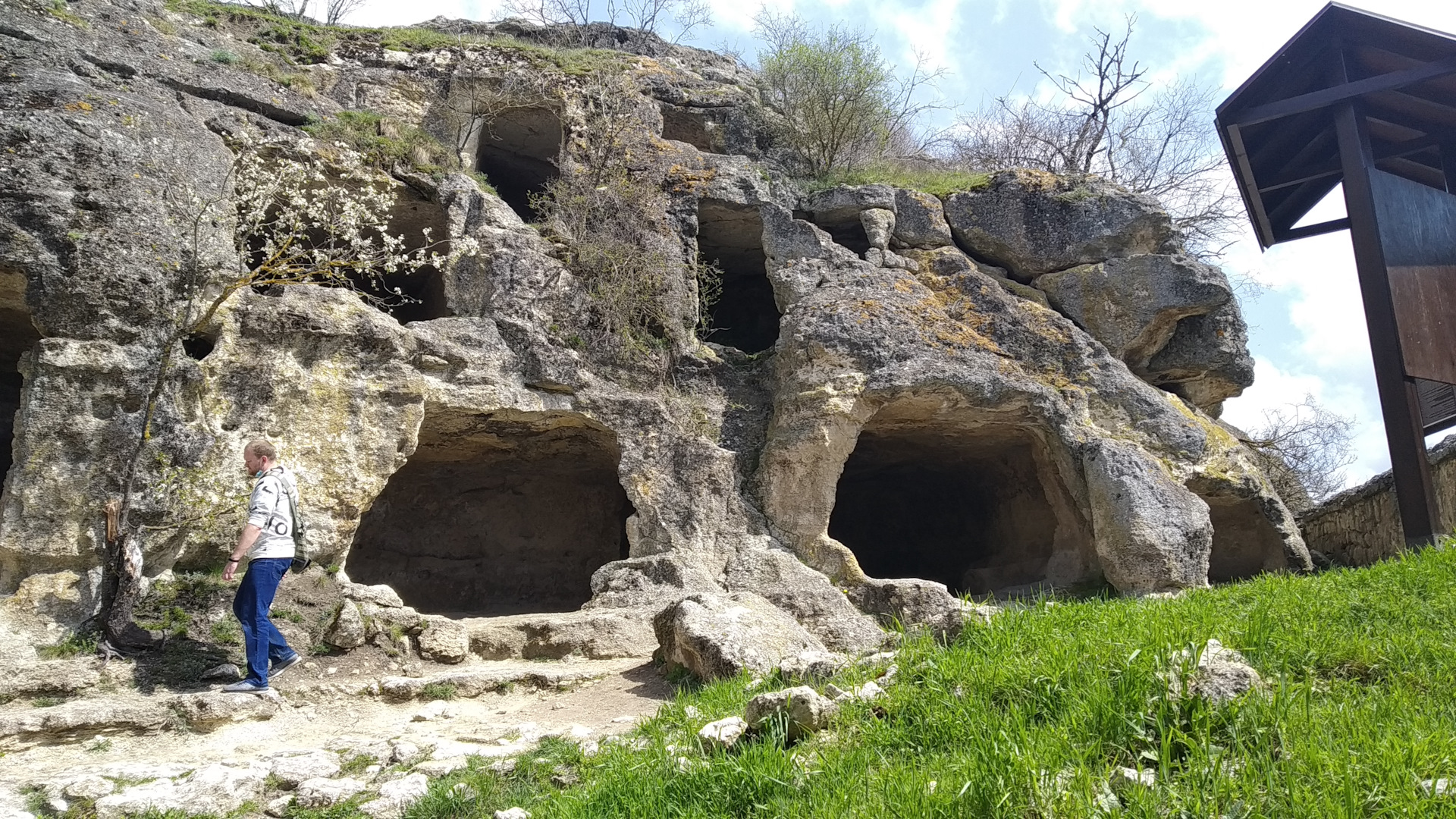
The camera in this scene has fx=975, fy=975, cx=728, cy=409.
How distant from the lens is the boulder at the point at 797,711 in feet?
11.5

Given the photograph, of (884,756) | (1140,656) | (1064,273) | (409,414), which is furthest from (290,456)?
(1064,273)

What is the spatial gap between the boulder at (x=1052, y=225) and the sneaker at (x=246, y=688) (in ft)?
26.6

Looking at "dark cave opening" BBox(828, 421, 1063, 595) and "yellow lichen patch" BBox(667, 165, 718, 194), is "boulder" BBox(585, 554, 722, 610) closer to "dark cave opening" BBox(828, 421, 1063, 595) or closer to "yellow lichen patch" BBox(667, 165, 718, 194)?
"dark cave opening" BBox(828, 421, 1063, 595)

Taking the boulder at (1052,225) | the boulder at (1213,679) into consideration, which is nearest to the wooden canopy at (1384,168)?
the boulder at (1052,225)

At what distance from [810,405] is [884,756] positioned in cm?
533

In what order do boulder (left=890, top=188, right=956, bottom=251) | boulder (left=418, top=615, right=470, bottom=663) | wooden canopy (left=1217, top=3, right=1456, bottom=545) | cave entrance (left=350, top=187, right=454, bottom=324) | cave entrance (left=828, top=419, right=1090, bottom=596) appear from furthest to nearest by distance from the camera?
boulder (left=890, top=188, right=956, bottom=251) → cave entrance (left=828, top=419, right=1090, bottom=596) → cave entrance (left=350, top=187, right=454, bottom=324) → boulder (left=418, top=615, right=470, bottom=663) → wooden canopy (left=1217, top=3, right=1456, bottom=545)

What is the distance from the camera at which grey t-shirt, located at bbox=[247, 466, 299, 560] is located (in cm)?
518

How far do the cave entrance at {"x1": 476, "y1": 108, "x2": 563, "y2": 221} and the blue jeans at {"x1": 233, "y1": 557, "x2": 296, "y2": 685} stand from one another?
5.99m

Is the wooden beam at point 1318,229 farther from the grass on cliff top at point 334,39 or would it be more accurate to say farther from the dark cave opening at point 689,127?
the grass on cliff top at point 334,39

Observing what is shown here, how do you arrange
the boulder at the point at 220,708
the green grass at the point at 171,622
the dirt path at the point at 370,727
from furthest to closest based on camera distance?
the green grass at the point at 171,622, the boulder at the point at 220,708, the dirt path at the point at 370,727

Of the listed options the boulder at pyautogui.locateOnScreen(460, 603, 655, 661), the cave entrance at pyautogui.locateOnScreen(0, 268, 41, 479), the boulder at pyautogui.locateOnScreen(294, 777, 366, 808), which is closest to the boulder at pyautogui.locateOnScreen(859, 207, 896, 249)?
the boulder at pyautogui.locateOnScreen(460, 603, 655, 661)

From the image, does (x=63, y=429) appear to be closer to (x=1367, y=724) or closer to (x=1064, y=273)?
(x=1367, y=724)

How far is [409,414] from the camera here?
7227mm

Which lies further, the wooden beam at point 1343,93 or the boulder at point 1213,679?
the wooden beam at point 1343,93
